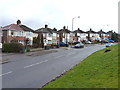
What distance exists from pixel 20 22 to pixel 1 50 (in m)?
23.8

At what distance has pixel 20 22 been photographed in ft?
189

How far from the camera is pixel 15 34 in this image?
48.2 m

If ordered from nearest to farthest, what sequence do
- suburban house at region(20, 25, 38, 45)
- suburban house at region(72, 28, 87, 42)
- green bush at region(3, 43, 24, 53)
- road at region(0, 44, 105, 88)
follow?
road at region(0, 44, 105, 88) < green bush at region(3, 43, 24, 53) < suburban house at region(20, 25, 38, 45) < suburban house at region(72, 28, 87, 42)

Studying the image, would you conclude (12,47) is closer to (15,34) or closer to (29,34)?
(15,34)

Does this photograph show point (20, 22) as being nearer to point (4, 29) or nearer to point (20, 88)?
point (4, 29)

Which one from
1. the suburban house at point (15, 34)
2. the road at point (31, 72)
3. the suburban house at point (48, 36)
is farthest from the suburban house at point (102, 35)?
the road at point (31, 72)

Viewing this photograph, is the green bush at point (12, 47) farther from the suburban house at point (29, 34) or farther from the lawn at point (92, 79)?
the lawn at point (92, 79)

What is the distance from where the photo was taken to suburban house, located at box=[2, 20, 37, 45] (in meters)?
45.5

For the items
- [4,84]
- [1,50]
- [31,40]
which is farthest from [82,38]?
[4,84]

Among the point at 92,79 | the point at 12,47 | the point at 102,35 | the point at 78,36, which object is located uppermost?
the point at 102,35

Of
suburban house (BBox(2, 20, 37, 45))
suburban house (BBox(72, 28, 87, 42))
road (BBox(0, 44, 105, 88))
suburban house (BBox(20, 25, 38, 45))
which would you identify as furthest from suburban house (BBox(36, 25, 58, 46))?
road (BBox(0, 44, 105, 88))

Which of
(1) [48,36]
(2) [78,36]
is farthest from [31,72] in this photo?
(2) [78,36]

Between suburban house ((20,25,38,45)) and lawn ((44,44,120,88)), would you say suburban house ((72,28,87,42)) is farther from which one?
lawn ((44,44,120,88))

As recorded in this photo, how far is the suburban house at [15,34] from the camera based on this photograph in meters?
45.5
